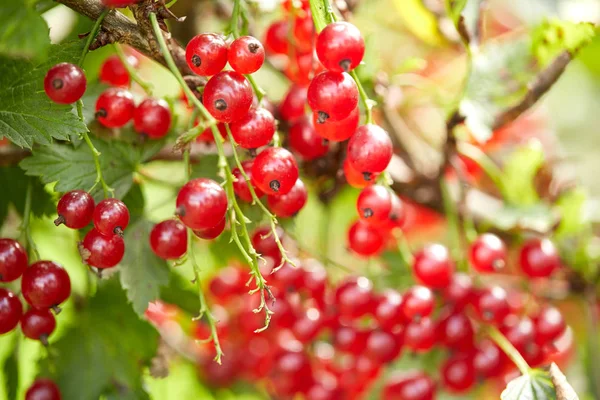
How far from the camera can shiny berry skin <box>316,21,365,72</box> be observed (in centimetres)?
68

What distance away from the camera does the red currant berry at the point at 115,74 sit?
107 centimetres

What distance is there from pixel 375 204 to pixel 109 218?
1.18ft

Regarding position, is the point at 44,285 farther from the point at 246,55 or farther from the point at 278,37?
the point at 278,37

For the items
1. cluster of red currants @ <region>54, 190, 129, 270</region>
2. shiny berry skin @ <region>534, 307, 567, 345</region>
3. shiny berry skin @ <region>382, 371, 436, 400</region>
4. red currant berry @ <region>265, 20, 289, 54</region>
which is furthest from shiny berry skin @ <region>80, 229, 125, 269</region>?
shiny berry skin @ <region>534, 307, 567, 345</region>

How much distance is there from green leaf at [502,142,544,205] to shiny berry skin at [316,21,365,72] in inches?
25.5

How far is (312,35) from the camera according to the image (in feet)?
3.27

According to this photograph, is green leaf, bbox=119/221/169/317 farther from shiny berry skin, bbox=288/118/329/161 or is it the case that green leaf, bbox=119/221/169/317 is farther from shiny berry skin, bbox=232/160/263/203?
shiny berry skin, bbox=288/118/329/161

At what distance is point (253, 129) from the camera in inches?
28.8

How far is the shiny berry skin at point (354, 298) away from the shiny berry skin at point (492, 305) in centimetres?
19

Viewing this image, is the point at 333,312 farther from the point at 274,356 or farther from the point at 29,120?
the point at 29,120

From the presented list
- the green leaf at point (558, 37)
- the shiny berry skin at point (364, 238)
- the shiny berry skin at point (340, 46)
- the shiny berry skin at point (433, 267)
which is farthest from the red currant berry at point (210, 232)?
the green leaf at point (558, 37)

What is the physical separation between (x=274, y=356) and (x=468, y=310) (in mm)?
429

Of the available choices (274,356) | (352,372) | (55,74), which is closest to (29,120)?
(55,74)

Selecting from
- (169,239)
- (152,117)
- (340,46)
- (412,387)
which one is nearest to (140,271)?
(169,239)
